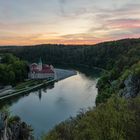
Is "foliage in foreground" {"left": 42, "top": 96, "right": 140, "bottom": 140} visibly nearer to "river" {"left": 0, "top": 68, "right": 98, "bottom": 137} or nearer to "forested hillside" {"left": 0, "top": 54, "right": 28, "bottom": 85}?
"river" {"left": 0, "top": 68, "right": 98, "bottom": 137}

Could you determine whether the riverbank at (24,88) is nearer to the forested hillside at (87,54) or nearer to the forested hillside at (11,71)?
the forested hillside at (11,71)

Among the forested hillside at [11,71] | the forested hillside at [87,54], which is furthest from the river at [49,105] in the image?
the forested hillside at [87,54]

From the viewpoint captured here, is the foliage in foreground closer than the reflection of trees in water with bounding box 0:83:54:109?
Yes

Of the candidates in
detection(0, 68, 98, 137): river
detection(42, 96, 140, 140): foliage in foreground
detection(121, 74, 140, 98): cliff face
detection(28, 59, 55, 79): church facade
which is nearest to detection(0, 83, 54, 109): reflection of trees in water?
detection(0, 68, 98, 137): river

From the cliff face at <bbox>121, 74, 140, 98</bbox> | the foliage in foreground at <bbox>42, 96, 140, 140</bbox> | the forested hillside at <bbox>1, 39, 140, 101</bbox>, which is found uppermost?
the foliage in foreground at <bbox>42, 96, 140, 140</bbox>

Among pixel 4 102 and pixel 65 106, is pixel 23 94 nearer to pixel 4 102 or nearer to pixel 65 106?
pixel 4 102
